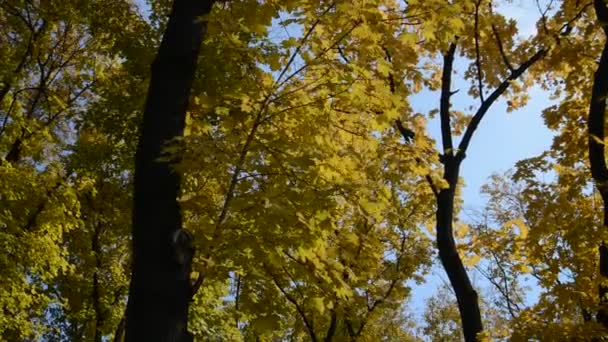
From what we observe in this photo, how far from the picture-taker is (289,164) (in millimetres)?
3947

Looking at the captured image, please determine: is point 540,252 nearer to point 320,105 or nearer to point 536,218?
point 536,218

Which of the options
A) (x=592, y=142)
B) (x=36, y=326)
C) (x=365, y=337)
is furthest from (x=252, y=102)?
(x=36, y=326)

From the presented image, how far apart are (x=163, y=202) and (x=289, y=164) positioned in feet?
2.99

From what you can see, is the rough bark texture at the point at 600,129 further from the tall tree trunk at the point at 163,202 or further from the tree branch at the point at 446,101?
the tall tree trunk at the point at 163,202

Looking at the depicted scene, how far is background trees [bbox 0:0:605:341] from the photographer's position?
12.9 ft

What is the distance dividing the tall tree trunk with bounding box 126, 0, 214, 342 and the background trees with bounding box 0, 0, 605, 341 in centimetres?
2

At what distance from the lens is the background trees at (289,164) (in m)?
3.92

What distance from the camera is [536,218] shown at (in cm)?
870

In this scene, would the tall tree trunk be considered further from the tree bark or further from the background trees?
the tree bark

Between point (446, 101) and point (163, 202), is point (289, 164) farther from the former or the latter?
point (446, 101)

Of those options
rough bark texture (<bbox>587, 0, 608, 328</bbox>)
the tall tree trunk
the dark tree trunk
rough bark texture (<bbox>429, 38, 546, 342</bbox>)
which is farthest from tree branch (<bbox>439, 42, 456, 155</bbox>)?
the tall tree trunk

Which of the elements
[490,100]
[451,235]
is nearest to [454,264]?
[451,235]

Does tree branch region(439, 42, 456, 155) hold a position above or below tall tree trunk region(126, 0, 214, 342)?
above

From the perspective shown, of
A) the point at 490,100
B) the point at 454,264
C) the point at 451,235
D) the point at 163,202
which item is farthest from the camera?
the point at 490,100
